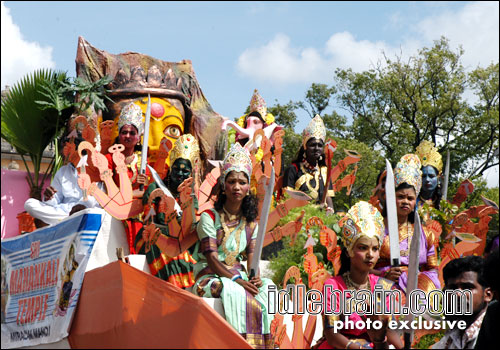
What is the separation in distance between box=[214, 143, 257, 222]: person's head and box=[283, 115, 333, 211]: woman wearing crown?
3.06 meters

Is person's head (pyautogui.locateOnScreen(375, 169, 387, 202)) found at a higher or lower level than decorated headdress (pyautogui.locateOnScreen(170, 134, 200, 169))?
lower

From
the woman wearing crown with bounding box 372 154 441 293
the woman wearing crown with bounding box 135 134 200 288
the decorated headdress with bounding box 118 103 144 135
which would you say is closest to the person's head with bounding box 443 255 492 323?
the woman wearing crown with bounding box 372 154 441 293

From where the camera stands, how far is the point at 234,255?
561cm

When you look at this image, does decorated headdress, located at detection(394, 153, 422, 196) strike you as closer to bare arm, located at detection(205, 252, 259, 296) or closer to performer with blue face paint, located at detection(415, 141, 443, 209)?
performer with blue face paint, located at detection(415, 141, 443, 209)

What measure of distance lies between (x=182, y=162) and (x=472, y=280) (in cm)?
329

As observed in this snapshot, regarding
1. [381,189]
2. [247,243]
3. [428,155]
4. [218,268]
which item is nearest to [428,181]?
[428,155]

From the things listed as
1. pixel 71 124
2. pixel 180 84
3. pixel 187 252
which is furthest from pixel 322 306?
pixel 180 84

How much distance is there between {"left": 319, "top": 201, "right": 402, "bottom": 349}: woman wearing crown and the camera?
4.59 meters

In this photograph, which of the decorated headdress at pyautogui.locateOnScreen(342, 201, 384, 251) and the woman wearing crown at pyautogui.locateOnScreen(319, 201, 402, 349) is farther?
the decorated headdress at pyautogui.locateOnScreen(342, 201, 384, 251)

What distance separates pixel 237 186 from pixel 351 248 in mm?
1143

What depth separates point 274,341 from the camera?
513 cm

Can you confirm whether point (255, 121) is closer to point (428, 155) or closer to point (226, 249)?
point (428, 155)

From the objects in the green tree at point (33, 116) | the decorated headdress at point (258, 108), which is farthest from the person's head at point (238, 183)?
the decorated headdress at point (258, 108)

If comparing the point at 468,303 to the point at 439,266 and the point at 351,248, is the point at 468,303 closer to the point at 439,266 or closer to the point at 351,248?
the point at 351,248
